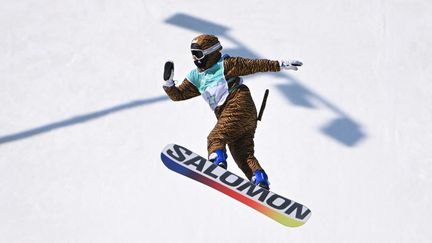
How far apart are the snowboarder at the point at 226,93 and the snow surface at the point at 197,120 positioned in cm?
33

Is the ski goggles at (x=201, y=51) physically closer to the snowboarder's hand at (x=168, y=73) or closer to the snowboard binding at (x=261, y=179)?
the snowboarder's hand at (x=168, y=73)

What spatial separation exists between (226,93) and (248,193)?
2.77ft

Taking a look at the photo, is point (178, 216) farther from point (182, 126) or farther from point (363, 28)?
point (363, 28)

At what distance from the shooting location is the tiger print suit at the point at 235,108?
6578mm

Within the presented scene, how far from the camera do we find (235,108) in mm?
6621

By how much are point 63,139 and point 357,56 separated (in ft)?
10.5

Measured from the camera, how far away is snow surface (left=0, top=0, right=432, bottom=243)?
6.71m

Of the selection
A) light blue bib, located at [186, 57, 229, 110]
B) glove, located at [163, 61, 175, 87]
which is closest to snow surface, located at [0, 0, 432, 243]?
light blue bib, located at [186, 57, 229, 110]

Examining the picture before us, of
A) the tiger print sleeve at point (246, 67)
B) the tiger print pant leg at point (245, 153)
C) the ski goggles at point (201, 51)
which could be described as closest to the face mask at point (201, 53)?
the ski goggles at point (201, 51)

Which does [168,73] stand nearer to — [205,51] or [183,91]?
[183,91]

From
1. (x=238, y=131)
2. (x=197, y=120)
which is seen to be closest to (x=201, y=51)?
(x=238, y=131)

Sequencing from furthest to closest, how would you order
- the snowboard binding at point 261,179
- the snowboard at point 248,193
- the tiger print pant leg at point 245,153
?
1. the tiger print pant leg at point 245,153
2. the snowboard binding at point 261,179
3. the snowboard at point 248,193

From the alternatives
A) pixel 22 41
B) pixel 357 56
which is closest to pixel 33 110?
pixel 22 41

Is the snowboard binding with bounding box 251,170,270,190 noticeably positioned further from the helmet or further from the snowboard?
the helmet
